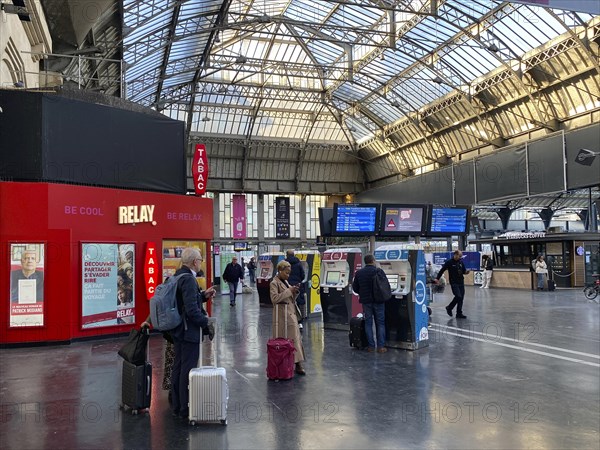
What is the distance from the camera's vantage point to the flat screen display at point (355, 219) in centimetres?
1772

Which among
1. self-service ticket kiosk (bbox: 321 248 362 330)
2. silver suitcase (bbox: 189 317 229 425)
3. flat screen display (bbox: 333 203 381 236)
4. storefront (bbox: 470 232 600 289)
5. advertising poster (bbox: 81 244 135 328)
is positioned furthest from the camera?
storefront (bbox: 470 232 600 289)

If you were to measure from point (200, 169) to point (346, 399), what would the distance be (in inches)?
523

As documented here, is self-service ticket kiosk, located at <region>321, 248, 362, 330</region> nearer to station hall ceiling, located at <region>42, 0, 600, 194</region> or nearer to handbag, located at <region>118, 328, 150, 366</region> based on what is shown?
handbag, located at <region>118, 328, 150, 366</region>

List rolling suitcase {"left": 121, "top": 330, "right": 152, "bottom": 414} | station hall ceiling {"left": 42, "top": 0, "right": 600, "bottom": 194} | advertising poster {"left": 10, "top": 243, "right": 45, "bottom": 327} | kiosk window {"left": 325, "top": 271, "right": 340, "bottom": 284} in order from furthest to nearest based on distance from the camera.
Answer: station hall ceiling {"left": 42, "top": 0, "right": 600, "bottom": 194} < kiosk window {"left": 325, "top": 271, "right": 340, "bottom": 284} < advertising poster {"left": 10, "top": 243, "right": 45, "bottom": 327} < rolling suitcase {"left": 121, "top": 330, "right": 152, "bottom": 414}

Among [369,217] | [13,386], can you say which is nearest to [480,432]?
[13,386]

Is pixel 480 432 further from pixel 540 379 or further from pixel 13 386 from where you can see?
pixel 13 386

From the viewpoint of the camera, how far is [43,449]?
15.3 ft

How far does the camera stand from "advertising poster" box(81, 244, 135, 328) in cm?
1099

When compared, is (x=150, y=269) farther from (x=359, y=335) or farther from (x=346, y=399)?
(x=346, y=399)

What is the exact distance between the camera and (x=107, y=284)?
11.3 m

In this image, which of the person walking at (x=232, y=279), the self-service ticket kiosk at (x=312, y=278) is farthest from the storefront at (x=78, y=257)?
the person walking at (x=232, y=279)

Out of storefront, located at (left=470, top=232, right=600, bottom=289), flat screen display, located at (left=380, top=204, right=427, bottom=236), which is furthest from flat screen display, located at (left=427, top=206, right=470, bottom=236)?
storefront, located at (left=470, top=232, right=600, bottom=289)

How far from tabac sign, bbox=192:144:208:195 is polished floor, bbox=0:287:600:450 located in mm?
8450

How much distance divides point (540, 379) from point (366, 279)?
3061mm
